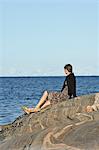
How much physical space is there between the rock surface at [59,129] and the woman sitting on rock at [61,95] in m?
0.46

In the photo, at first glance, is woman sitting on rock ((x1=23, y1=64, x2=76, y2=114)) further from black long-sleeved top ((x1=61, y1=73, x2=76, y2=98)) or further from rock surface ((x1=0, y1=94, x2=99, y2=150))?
rock surface ((x1=0, y1=94, x2=99, y2=150))

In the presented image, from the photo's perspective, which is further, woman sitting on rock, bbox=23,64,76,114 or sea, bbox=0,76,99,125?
sea, bbox=0,76,99,125

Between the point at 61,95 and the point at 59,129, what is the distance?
375 centimetres

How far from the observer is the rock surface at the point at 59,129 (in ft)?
31.1

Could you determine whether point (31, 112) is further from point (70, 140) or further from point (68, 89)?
point (70, 140)

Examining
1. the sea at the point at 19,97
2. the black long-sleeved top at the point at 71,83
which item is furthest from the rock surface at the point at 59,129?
the sea at the point at 19,97

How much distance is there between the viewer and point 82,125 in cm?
1020

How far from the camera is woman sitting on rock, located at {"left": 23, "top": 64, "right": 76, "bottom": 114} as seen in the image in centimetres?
1357

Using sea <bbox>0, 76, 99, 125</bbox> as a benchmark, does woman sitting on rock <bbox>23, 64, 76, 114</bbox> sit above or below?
above

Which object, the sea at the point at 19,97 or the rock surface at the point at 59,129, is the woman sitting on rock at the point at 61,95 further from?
the sea at the point at 19,97

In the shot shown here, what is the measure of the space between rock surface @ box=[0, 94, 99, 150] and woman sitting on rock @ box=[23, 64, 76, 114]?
1.52ft

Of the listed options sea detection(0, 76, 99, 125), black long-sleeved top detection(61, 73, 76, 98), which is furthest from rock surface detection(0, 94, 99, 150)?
sea detection(0, 76, 99, 125)

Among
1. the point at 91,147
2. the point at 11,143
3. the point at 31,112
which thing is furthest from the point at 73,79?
the point at 91,147

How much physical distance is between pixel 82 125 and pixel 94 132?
2.36 ft
